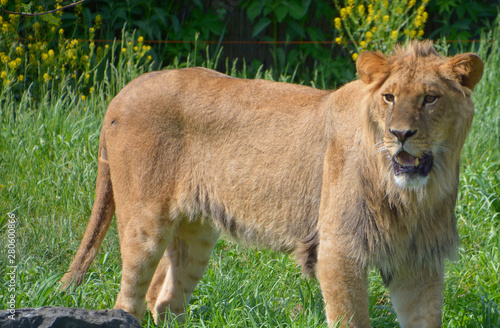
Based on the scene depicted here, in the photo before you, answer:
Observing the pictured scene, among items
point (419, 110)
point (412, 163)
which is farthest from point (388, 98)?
point (412, 163)

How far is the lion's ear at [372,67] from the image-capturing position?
304cm

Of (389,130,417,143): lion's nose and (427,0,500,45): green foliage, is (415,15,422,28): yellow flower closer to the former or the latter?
(427,0,500,45): green foliage

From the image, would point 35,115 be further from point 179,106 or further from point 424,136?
point 424,136

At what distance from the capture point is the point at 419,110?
283 cm

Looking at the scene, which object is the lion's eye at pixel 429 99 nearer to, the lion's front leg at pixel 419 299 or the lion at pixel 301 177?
the lion at pixel 301 177

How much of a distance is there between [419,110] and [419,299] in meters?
0.98

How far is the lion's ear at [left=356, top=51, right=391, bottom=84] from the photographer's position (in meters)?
3.04

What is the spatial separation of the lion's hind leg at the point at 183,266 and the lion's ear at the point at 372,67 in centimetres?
140

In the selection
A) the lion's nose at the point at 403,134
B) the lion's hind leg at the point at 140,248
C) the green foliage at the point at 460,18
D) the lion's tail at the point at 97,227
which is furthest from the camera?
the green foliage at the point at 460,18

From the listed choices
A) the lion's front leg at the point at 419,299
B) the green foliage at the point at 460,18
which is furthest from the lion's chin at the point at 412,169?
the green foliage at the point at 460,18

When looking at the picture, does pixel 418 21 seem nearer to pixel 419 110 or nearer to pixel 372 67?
pixel 372 67

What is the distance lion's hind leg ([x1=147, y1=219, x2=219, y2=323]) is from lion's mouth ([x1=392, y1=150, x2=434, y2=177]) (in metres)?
1.41

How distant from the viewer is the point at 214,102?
3672 millimetres

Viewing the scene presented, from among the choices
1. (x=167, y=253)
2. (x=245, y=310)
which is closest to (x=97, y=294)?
(x=167, y=253)
